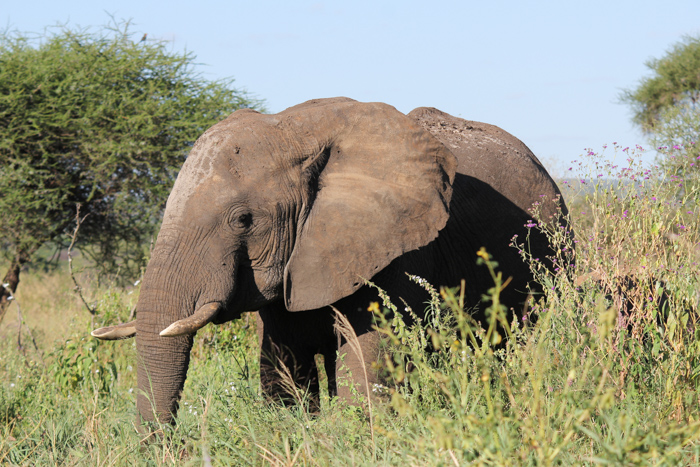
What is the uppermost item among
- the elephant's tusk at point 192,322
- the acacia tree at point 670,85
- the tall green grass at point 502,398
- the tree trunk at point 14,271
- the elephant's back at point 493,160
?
the acacia tree at point 670,85

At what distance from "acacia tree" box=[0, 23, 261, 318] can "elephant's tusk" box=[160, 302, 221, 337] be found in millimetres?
8394

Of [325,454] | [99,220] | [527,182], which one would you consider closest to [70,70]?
[99,220]

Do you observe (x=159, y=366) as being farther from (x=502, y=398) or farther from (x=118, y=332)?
(x=502, y=398)

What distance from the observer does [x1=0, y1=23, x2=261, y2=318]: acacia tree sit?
11797 mm

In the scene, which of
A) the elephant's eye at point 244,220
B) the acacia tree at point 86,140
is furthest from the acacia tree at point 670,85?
the elephant's eye at point 244,220

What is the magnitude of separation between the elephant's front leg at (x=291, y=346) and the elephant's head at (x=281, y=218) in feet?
1.61

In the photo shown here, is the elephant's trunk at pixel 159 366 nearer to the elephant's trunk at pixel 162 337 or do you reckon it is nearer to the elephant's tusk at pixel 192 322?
the elephant's trunk at pixel 162 337

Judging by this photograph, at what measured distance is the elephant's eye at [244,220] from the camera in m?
3.94

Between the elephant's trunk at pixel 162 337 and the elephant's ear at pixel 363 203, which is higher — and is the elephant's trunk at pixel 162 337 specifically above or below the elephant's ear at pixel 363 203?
below

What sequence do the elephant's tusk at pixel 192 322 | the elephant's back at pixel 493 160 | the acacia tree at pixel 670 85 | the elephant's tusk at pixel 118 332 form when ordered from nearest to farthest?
the elephant's tusk at pixel 192 322, the elephant's tusk at pixel 118 332, the elephant's back at pixel 493 160, the acacia tree at pixel 670 85

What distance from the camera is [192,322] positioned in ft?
12.4

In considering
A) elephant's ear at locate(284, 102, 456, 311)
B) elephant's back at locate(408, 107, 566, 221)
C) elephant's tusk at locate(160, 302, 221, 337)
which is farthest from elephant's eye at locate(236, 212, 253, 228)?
elephant's back at locate(408, 107, 566, 221)

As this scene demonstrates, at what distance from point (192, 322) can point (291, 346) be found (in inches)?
47.5

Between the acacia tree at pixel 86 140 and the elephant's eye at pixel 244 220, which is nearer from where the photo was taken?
the elephant's eye at pixel 244 220
